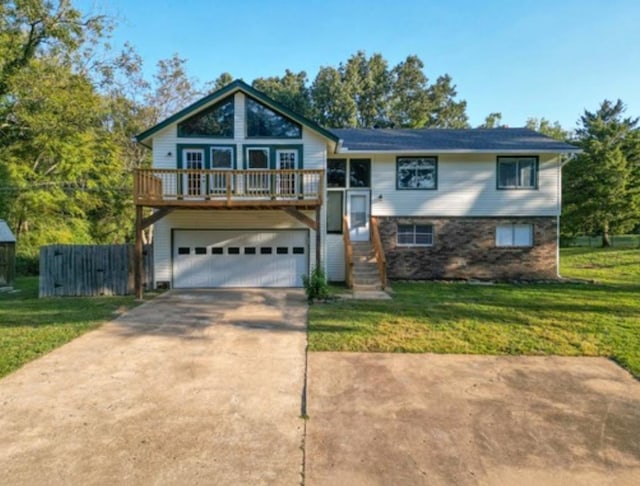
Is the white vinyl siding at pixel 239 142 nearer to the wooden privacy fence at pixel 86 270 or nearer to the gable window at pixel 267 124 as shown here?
the gable window at pixel 267 124

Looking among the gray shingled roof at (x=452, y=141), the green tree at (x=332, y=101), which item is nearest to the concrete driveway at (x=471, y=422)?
the gray shingled roof at (x=452, y=141)

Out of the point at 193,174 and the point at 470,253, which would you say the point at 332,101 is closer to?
the point at 470,253

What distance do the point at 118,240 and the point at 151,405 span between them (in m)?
23.8

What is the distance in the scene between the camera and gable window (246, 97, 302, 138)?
12.9 meters

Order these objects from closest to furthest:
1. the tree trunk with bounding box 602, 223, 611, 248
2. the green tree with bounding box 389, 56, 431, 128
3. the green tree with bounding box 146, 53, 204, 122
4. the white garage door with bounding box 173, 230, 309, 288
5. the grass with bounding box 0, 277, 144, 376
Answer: the grass with bounding box 0, 277, 144, 376 < the white garage door with bounding box 173, 230, 309, 288 < the green tree with bounding box 146, 53, 204, 122 < the tree trunk with bounding box 602, 223, 611, 248 < the green tree with bounding box 389, 56, 431, 128

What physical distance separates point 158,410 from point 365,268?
9793 mm

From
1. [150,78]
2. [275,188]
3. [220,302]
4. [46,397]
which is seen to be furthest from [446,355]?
[150,78]

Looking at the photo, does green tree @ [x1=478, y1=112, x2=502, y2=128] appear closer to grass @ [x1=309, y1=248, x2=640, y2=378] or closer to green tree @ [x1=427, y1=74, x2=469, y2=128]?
green tree @ [x1=427, y1=74, x2=469, y2=128]

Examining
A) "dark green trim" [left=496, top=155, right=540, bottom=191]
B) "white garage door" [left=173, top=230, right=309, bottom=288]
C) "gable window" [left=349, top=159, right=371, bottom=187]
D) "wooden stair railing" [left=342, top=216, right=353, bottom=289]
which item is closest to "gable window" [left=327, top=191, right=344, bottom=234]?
"wooden stair railing" [left=342, top=216, right=353, bottom=289]

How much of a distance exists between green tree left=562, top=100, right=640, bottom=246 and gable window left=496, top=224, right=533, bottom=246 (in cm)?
1446

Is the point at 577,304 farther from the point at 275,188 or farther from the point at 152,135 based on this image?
the point at 152,135

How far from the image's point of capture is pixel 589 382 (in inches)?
198

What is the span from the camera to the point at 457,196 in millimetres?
14648

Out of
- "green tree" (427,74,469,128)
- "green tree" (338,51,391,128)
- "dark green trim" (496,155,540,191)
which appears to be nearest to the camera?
"dark green trim" (496,155,540,191)
